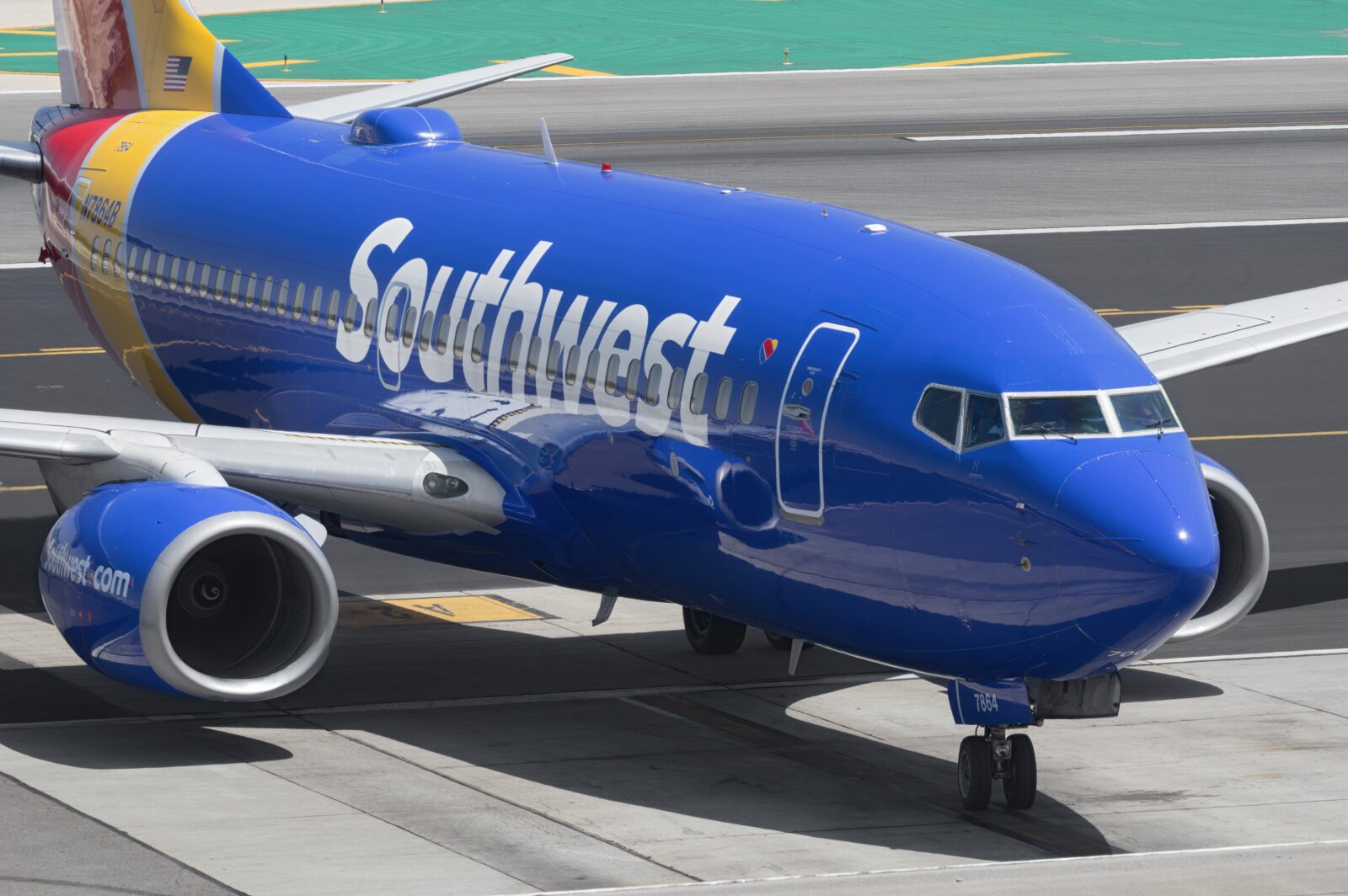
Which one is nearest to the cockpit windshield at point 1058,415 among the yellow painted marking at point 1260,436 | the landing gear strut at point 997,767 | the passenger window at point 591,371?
the landing gear strut at point 997,767

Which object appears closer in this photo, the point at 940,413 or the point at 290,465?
the point at 940,413

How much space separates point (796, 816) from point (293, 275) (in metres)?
8.78

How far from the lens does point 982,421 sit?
55.3 ft

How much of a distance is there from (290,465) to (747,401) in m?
4.87

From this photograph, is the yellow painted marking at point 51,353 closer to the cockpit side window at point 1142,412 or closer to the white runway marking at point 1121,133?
the cockpit side window at point 1142,412

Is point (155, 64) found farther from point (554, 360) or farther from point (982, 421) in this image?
point (982, 421)

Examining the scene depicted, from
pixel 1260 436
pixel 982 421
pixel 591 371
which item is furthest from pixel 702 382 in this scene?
pixel 1260 436

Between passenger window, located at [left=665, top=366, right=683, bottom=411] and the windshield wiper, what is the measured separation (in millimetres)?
3452

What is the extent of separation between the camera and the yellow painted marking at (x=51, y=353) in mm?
39469

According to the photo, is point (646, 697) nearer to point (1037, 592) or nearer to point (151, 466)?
point (151, 466)

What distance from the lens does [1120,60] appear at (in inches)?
3167

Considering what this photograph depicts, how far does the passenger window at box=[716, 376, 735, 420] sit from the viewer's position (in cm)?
1858

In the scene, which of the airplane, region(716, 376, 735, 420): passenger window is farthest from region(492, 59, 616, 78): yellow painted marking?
region(716, 376, 735, 420): passenger window

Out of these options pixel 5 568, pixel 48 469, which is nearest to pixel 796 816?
pixel 48 469
